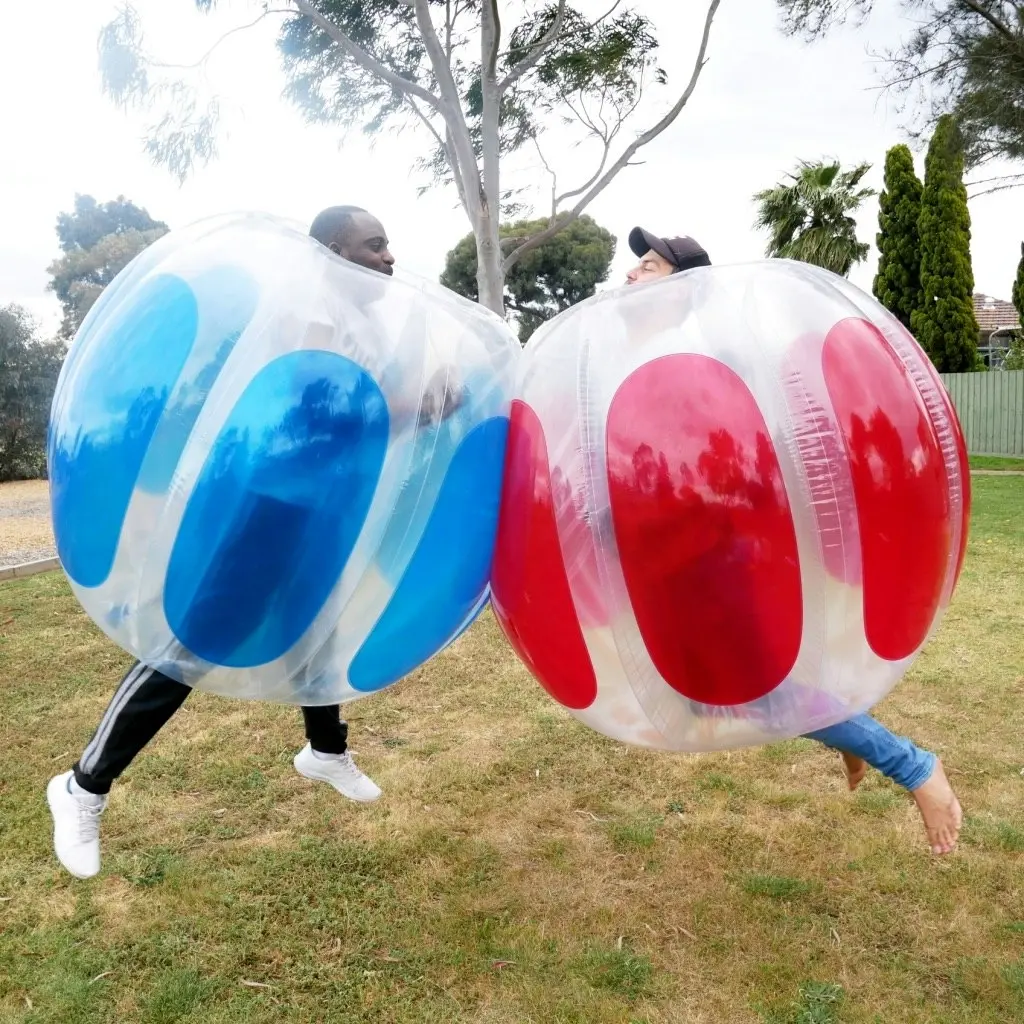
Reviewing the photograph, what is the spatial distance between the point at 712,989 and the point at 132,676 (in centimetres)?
179

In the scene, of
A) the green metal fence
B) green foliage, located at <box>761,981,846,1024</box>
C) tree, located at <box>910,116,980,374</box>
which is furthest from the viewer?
tree, located at <box>910,116,980,374</box>

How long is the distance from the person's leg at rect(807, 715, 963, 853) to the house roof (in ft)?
126

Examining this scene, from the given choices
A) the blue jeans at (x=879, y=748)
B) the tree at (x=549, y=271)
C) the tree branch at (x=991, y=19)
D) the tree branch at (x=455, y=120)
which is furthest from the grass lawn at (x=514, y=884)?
the tree at (x=549, y=271)

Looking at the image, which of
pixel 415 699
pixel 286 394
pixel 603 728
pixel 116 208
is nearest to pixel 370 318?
pixel 286 394

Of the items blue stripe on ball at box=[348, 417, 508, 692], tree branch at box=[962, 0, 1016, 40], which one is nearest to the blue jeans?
blue stripe on ball at box=[348, 417, 508, 692]

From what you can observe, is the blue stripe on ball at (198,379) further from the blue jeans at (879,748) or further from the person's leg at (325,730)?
the blue jeans at (879,748)

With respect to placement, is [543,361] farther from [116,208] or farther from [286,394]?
[116,208]

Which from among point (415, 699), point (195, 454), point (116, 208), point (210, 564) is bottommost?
point (415, 699)

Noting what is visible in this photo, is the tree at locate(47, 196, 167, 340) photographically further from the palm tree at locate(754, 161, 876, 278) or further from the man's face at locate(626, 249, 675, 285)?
the man's face at locate(626, 249, 675, 285)

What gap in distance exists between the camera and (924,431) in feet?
6.38

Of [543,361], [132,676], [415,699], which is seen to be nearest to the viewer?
[543,361]

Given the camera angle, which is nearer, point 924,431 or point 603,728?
point 924,431

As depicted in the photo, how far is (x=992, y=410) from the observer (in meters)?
18.4

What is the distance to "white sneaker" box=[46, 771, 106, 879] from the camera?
2.60 m
